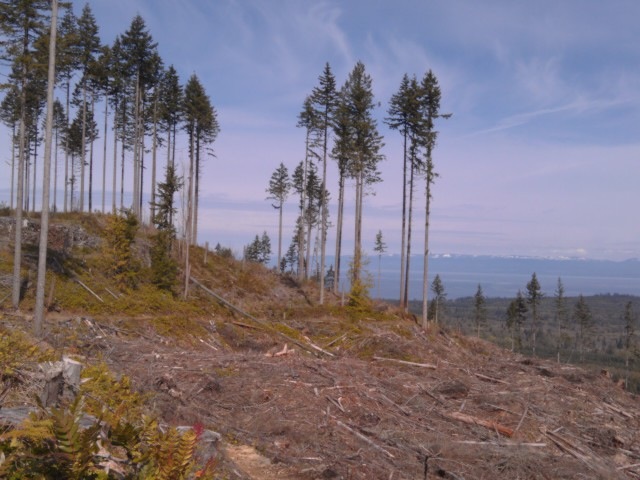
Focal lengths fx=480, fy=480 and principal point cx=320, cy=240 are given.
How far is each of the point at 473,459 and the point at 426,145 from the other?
23.1 metres

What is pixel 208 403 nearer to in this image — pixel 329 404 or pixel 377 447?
pixel 329 404

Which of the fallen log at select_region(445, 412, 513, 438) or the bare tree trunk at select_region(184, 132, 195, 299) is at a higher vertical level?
the bare tree trunk at select_region(184, 132, 195, 299)

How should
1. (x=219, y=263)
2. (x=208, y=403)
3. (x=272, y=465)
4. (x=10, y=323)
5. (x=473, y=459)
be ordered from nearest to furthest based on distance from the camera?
(x=272, y=465) → (x=473, y=459) → (x=208, y=403) → (x=10, y=323) → (x=219, y=263)

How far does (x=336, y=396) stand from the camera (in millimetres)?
10594

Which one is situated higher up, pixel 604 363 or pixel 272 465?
pixel 272 465

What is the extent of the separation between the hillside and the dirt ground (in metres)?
0.04

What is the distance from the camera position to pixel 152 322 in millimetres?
18359

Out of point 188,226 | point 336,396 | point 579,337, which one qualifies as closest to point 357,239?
point 188,226

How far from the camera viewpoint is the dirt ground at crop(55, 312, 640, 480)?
7.87 metres

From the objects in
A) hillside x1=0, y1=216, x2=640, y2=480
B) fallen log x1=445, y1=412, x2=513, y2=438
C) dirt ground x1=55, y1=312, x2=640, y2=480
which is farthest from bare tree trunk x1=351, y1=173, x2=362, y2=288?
fallen log x1=445, y1=412, x2=513, y2=438

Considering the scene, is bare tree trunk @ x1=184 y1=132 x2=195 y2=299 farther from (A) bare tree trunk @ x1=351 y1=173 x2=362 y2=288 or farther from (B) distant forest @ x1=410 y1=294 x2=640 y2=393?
(B) distant forest @ x1=410 y1=294 x2=640 y2=393

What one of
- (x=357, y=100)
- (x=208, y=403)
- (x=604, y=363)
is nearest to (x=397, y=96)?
(x=357, y=100)

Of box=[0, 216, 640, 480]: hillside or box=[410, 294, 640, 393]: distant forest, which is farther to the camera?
box=[410, 294, 640, 393]: distant forest

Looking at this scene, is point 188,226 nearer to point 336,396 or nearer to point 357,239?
point 357,239
